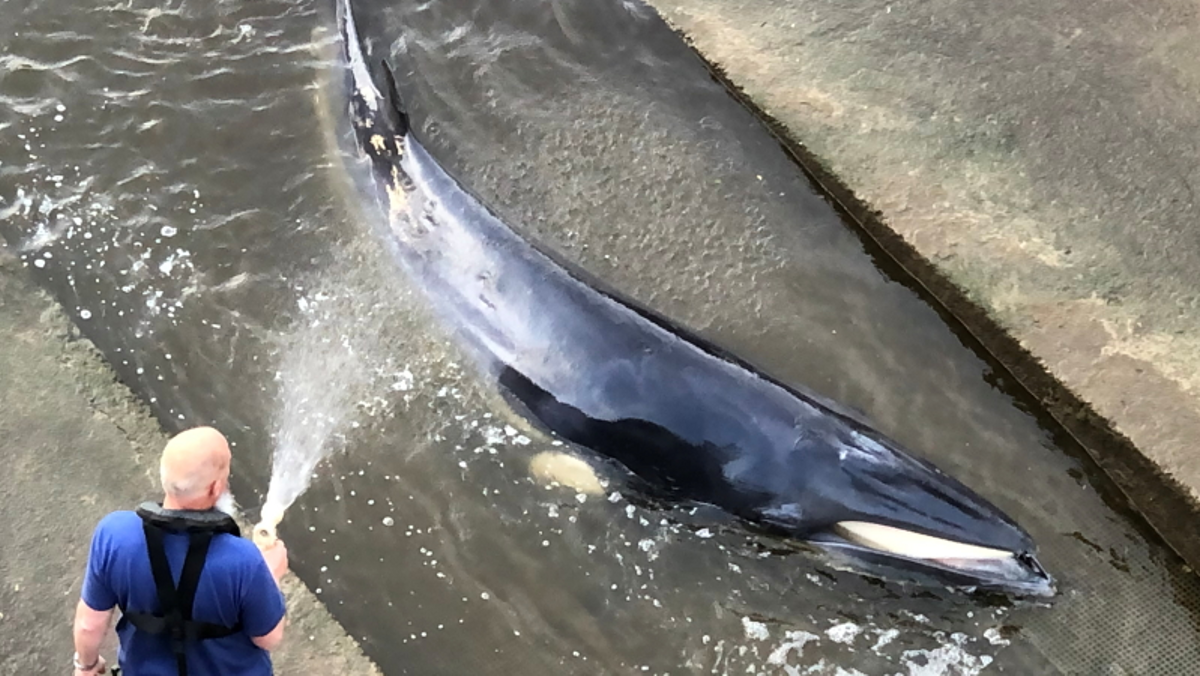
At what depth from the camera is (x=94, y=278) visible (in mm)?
4625

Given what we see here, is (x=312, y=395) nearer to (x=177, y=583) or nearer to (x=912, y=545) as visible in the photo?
(x=177, y=583)

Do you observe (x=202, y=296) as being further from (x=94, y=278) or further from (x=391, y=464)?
(x=391, y=464)

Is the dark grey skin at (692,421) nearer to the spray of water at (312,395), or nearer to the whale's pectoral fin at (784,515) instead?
the whale's pectoral fin at (784,515)

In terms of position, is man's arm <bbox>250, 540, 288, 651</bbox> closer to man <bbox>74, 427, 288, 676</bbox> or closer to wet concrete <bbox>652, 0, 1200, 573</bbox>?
man <bbox>74, 427, 288, 676</bbox>

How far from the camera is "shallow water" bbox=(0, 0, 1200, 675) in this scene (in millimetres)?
3881

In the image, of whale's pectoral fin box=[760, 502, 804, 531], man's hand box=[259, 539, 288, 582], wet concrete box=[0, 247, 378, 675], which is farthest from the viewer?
whale's pectoral fin box=[760, 502, 804, 531]

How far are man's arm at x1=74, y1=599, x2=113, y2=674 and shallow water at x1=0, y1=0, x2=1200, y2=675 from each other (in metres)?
1.26

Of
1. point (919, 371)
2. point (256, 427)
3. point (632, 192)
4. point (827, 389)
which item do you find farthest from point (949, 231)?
point (256, 427)

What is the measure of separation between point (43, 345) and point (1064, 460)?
4.56 metres

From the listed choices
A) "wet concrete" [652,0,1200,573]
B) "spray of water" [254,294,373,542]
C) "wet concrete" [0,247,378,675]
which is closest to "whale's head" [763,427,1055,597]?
"wet concrete" [652,0,1200,573]

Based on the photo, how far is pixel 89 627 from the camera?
8.57ft

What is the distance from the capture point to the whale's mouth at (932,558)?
366 centimetres

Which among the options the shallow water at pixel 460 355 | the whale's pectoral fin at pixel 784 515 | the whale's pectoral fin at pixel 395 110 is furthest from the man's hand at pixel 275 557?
the whale's pectoral fin at pixel 395 110

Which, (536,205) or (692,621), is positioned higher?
(536,205)
